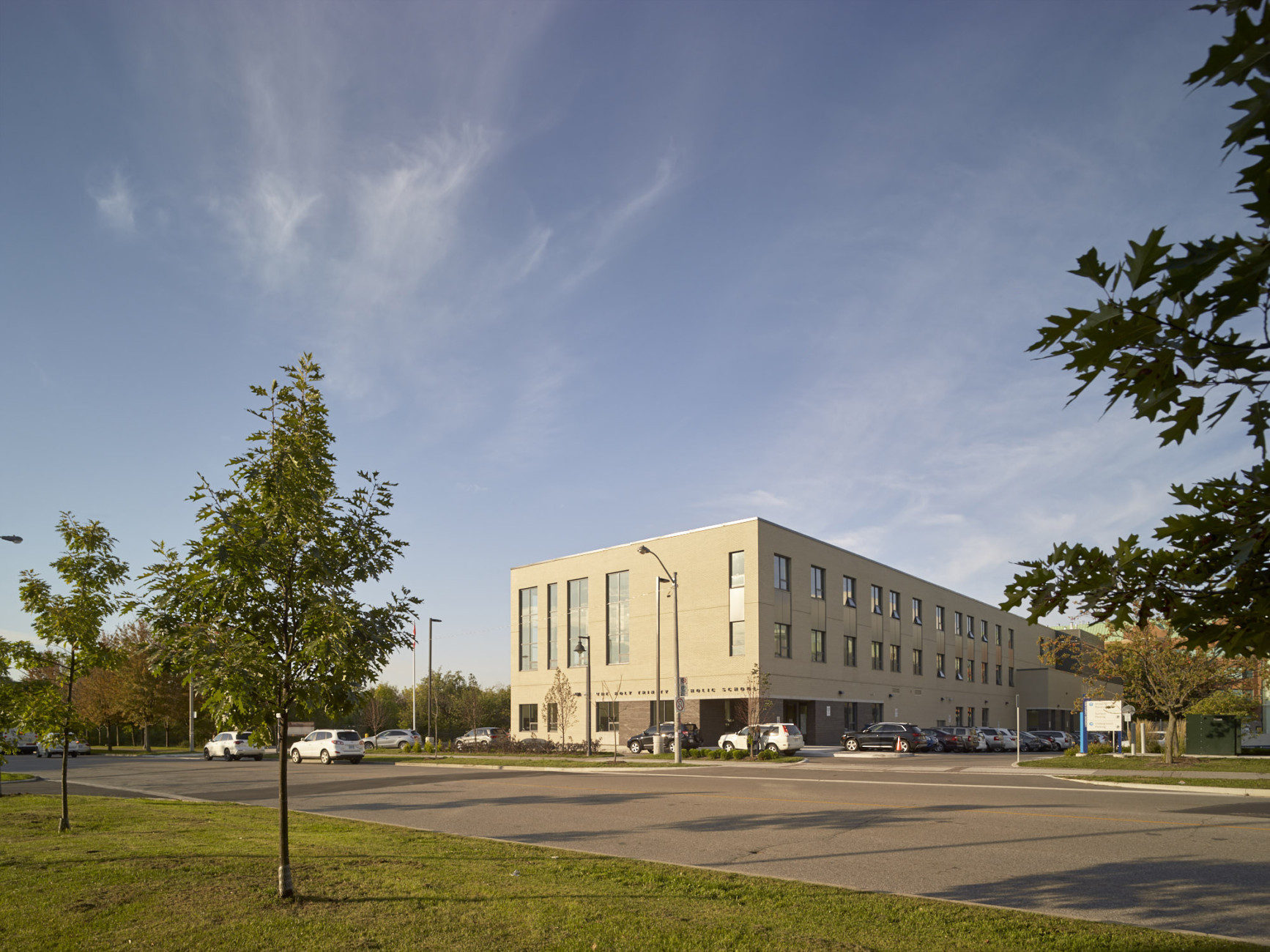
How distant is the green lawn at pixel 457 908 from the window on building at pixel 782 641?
4139 centimetres

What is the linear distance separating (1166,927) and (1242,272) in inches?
310

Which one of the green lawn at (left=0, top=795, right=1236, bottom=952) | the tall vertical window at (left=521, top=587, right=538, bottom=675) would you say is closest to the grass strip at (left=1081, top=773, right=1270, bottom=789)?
the green lawn at (left=0, top=795, right=1236, bottom=952)

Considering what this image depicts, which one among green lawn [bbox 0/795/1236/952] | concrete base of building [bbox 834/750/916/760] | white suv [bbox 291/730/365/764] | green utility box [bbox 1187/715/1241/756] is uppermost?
green lawn [bbox 0/795/1236/952]

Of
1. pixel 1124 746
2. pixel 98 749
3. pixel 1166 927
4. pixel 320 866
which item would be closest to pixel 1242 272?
pixel 1166 927

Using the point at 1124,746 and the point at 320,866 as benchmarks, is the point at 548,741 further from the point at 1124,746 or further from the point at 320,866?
the point at 320,866

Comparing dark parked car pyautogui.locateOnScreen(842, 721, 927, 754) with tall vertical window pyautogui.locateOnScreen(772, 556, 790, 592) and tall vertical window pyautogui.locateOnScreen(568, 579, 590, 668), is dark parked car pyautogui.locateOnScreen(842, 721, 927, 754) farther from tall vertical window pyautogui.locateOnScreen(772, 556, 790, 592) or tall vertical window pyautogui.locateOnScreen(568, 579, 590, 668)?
tall vertical window pyautogui.locateOnScreen(568, 579, 590, 668)

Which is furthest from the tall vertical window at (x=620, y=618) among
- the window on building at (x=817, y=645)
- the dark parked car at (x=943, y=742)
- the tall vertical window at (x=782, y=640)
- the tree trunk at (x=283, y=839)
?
the tree trunk at (x=283, y=839)

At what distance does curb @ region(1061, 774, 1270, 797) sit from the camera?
21500 mm

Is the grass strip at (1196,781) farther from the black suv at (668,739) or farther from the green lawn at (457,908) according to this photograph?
the black suv at (668,739)

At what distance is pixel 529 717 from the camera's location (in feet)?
211

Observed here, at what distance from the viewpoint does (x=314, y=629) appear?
9.23m

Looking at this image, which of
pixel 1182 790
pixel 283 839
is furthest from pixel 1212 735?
pixel 283 839

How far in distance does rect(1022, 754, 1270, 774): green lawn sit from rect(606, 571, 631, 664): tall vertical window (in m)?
26.2

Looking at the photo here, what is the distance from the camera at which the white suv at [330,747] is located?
4209cm
